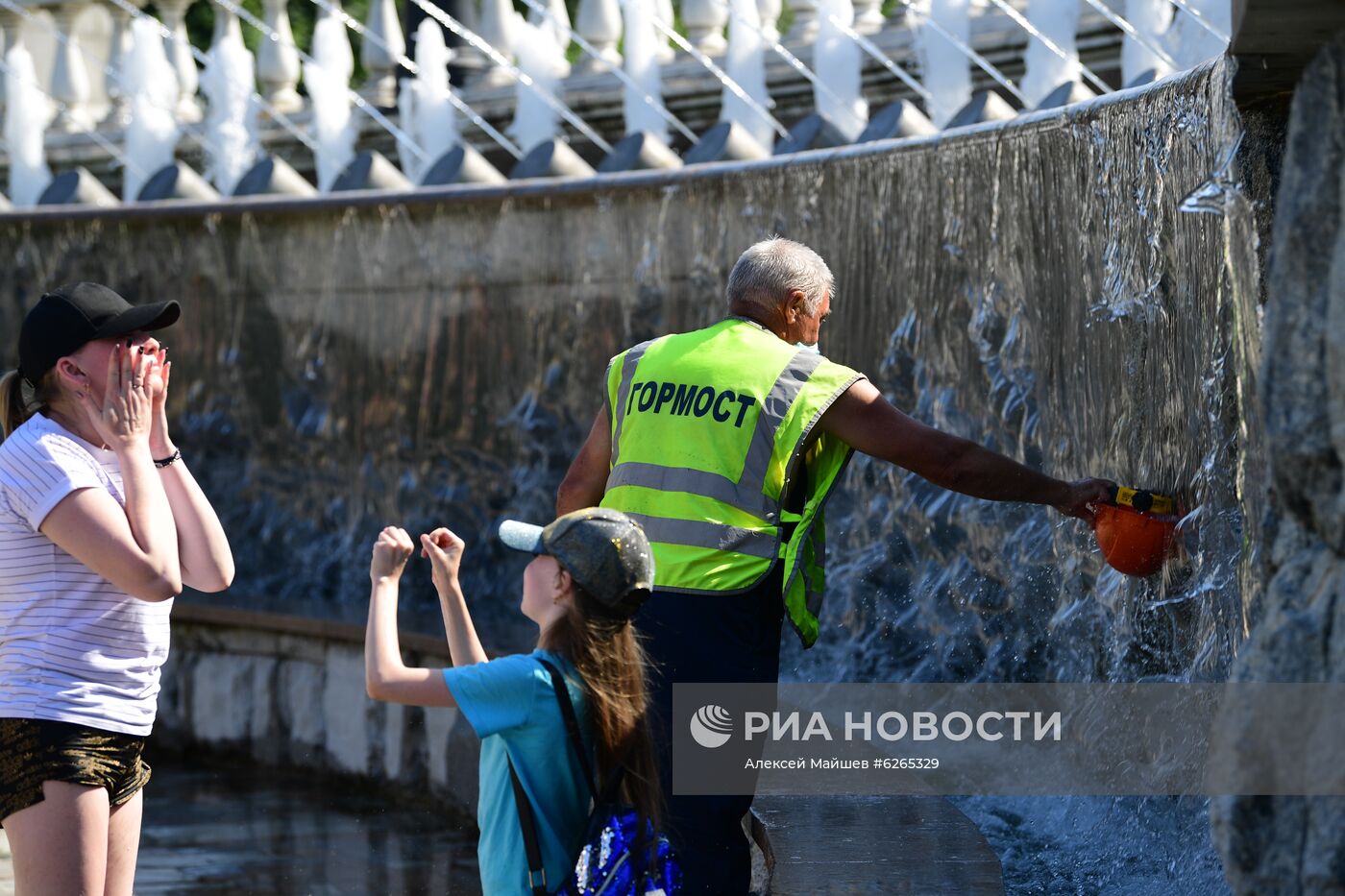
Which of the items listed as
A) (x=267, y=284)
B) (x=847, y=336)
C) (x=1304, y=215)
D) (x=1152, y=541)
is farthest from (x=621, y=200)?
(x=1304, y=215)

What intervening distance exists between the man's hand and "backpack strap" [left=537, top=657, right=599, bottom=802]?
Answer: 1.64m

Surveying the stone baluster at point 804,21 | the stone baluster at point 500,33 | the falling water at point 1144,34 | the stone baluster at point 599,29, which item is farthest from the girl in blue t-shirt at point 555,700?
the stone baluster at point 500,33

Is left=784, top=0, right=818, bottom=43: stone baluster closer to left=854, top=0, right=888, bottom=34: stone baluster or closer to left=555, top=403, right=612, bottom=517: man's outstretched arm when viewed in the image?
left=854, top=0, right=888, bottom=34: stone baluster

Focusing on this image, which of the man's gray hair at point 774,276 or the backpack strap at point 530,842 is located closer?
the backpack strap at point 530,842

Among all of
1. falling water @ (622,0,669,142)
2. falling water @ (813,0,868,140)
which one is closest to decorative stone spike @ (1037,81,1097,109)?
falling water @ (813,0,868,140)

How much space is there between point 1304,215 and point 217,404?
27.6 ft

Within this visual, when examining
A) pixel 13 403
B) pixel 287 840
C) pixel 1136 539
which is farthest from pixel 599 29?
pixel 13 403

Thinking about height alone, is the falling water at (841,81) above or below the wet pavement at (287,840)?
above

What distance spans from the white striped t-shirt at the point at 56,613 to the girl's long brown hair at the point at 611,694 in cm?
81

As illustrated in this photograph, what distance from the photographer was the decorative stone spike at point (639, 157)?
365 inches

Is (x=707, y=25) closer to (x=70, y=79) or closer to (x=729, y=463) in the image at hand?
(x=70, y=79)

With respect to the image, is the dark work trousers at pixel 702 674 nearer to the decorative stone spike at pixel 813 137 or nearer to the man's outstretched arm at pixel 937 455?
the man's outstretched arm at pixel 937 455

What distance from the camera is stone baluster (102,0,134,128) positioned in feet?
43.0

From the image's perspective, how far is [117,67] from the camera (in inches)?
527
